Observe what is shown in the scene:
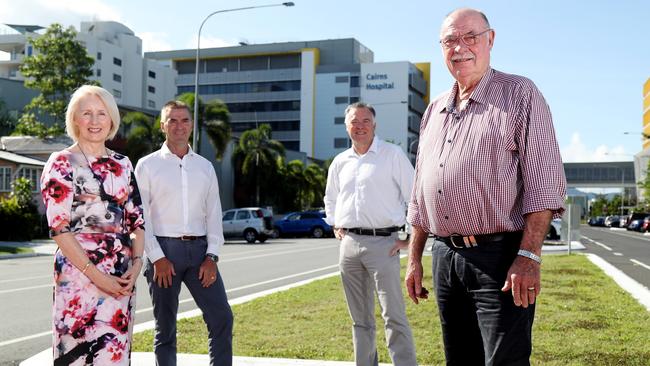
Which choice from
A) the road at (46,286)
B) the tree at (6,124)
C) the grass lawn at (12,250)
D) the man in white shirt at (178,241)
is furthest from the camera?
the tree at (6,124)

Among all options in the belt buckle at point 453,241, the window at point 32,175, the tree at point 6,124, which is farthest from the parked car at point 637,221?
the belt buckle at point 453,241

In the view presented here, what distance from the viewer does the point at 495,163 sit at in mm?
3354

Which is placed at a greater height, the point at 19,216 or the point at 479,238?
the point at 479,238

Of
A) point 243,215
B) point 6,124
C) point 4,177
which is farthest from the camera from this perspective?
point 6,124

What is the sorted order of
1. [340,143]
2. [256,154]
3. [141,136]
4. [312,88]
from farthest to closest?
[340,143], [312,88], [256,154], [141,136]

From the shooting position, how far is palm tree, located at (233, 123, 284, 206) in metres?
56.7

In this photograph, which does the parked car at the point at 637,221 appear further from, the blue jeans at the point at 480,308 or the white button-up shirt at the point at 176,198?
the blue jeans at the point at 480,308

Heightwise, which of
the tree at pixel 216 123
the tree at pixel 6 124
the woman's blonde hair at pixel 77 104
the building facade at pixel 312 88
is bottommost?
the woman's blonde hair at pixel 77 104

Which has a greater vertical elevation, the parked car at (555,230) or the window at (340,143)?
the window at (340,143)

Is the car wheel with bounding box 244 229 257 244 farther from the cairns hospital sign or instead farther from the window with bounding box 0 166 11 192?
the cairns hospital sign

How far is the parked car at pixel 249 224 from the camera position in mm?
35875

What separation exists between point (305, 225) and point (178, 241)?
1544 inches

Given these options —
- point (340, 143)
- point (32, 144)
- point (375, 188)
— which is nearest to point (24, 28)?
point (340, 143)

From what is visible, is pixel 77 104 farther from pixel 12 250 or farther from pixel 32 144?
pixel 32 144
